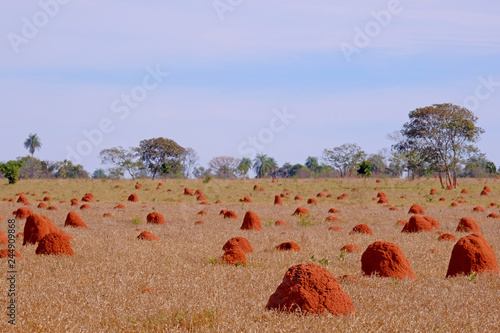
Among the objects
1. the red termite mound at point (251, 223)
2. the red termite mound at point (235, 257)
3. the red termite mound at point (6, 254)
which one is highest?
the red termite mound at point (251, 223)

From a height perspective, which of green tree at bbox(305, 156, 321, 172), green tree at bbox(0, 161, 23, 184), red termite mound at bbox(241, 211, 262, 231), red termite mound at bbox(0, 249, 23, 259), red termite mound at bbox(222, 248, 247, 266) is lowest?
red termite mound at bbox(0, 249, 23, 259)

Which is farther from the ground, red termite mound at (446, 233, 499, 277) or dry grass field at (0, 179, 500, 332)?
red termite mound at (446, 233, 499, 277)

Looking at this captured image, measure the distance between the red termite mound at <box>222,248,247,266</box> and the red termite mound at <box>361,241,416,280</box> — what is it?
2.41 metres

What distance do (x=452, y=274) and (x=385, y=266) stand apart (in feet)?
4.55

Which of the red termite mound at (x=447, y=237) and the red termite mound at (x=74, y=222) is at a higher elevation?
the red termite mound at (x=447, y=237)

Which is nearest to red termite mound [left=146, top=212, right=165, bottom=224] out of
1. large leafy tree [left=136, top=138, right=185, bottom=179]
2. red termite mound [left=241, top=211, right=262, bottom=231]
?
red termite mound [left=241, top=211, right=262, bottom=231]

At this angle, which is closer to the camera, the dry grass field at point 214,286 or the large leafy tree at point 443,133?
the dry grass field at point 214,286

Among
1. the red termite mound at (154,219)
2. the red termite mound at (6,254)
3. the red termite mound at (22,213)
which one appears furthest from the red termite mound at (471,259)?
the red termite mound at (22,213)

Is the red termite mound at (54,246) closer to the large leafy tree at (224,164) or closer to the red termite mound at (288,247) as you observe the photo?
the red termite mound at (288,247)

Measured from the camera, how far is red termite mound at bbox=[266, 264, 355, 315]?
6.73 metres

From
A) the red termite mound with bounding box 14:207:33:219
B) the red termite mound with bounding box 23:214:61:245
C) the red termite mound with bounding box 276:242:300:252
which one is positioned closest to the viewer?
the red termite mound with bounding box 276:242:300:252

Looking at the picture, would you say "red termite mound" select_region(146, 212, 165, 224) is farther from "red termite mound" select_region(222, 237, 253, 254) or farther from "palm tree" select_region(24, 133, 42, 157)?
"palm tree" select_region(24, 133, 42, 157)

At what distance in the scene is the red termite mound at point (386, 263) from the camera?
31.1 feet

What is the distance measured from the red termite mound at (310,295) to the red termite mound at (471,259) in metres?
3.90
